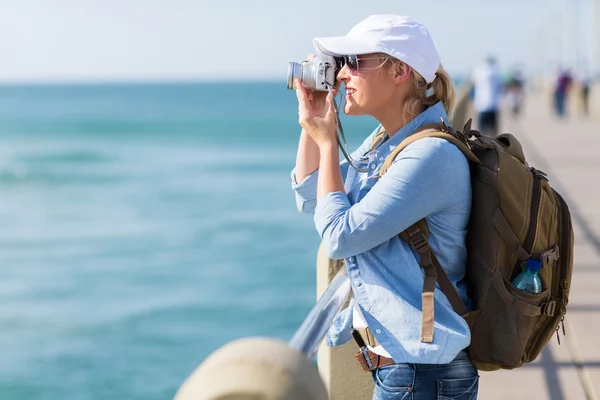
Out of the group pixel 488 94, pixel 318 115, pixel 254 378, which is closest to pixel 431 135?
pixel 318 115

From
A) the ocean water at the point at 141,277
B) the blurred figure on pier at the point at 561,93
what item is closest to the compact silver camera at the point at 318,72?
the ocean water at the point at 141,277

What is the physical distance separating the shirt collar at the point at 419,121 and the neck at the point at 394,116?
25 millimetres

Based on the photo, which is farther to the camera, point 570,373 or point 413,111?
point 570,373

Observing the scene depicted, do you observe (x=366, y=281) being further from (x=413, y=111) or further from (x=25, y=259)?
(x=25, y=259)

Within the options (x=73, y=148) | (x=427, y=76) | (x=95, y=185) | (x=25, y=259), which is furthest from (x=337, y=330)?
(x=73, y=148)

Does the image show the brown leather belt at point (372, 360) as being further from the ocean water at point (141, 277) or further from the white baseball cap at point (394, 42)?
the ocean water at point (141, 277)

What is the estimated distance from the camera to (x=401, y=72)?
2311mm

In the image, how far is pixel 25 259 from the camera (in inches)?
725

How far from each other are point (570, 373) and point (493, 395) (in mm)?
582

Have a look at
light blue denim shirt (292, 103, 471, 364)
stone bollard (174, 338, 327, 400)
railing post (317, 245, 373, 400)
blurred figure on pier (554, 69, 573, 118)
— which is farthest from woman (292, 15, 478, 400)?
blurred figure on pier (554, 69, 573, 118)

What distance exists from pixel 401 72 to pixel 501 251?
1.61ft

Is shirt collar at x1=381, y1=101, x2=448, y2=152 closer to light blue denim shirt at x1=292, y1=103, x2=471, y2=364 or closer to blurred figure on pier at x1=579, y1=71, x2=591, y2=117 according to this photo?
light blue denim shirt at x1=292, y1=103, x2=471, y2=364

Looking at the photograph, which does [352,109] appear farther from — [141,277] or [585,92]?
[585,92]

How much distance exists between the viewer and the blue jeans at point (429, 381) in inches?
87.6
